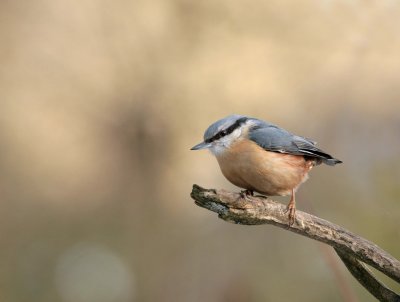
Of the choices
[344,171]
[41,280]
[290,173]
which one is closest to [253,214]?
[290,173]

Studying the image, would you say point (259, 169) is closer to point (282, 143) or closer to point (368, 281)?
point (282, 143)

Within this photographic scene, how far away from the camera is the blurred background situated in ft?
17.1

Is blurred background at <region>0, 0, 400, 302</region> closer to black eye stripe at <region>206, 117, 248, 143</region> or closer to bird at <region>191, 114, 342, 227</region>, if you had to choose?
bird at <region>191, 114, 342, 227</region>

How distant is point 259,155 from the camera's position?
275 centimetres

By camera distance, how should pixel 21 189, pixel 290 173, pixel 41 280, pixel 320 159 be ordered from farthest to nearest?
pixel 21 189, pixel 41 280, pixel 320 159, pixel 290 173

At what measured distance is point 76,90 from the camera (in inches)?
252

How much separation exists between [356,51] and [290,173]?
116 inches

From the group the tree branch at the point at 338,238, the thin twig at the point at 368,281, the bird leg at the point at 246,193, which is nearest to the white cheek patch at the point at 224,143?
the bird leg at the point at 246,193

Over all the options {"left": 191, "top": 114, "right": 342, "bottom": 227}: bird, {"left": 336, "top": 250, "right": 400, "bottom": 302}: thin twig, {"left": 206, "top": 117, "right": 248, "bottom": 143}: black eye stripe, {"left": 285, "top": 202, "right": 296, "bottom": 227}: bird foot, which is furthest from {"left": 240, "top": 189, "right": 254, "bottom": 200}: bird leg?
{"left": 336, "top": 250, "right": 400, "bottom": 302}: thin twig

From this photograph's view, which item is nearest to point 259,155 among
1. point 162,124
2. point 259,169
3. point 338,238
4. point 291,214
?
point 259,169

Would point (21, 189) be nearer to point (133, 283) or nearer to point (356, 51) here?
point (133, 283)

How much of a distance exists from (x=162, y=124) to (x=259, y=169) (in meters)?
3.29

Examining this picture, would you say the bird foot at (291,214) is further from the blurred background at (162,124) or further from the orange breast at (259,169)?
the blurred background at (162,124)

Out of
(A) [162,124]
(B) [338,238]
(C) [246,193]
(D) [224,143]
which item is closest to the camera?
(B) [338,238]
